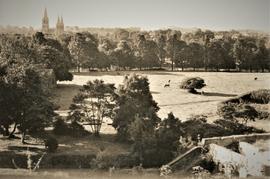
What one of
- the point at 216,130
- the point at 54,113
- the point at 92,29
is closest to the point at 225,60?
the point at 216,130

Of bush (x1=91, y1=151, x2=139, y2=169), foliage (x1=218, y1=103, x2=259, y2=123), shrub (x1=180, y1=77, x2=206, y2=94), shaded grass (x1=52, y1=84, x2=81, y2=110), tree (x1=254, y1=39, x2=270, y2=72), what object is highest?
tree (x1=254, y1=39, x2=270, y2=72)

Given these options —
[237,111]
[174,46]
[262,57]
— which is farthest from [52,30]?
[262,57]

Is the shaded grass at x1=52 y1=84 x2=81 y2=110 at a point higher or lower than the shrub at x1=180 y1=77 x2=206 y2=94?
lower

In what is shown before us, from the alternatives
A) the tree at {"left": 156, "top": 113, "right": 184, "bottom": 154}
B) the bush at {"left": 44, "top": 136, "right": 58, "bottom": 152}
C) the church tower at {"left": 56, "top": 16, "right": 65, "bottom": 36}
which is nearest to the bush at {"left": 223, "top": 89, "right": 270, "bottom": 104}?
the tree at {"left": 156, "top": 113, "right": 184, "bottom": 154}

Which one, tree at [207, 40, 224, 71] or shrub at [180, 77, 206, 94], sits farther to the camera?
tree at [207, 40, 224, 71]

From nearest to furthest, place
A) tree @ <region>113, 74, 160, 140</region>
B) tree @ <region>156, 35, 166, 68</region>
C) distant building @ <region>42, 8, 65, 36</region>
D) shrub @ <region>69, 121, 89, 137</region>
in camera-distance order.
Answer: distant building @ <region>42, 8, 65, 36</region> → tree @ <region>113, 74, 160, 140</region> → shrub @ <region>69, 121, 89, 137</region> → tree @ <region>156, 35, 166, 68</region>

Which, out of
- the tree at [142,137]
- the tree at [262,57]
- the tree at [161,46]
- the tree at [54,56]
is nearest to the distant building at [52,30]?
the tree at [54,56]

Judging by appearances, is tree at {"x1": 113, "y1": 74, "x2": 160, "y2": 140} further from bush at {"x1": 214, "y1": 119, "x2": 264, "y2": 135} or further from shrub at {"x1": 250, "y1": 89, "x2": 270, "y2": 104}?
shrub at {"x1": 250, "y1": 89, "x2": 270, "y2": 104}
